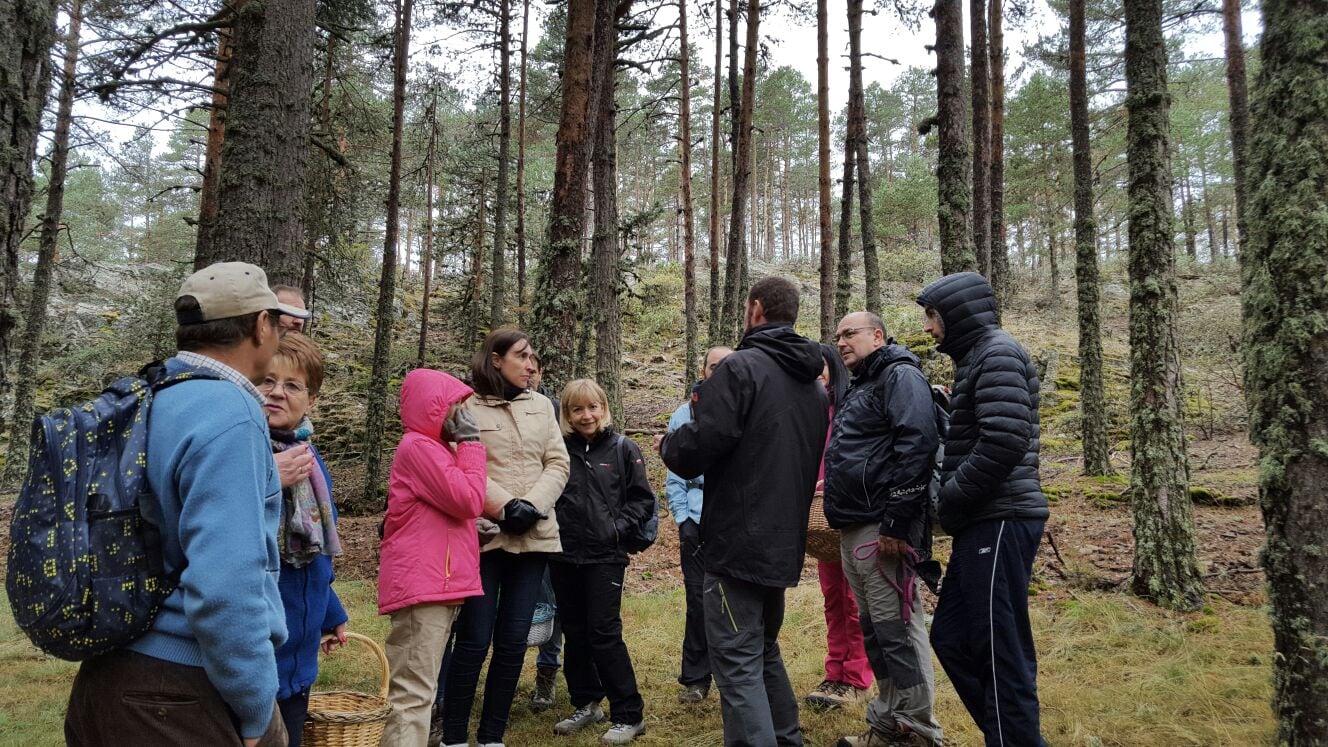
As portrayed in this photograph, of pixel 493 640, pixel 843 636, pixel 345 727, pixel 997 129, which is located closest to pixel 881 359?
pixel 843 636

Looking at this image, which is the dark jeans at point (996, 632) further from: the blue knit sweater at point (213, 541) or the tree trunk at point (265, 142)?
the tree trunk at point (265, 142)

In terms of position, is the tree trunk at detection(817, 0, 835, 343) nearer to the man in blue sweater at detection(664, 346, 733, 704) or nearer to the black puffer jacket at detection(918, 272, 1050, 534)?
the man in blue sweater at detection(664, 346, 733, 704)

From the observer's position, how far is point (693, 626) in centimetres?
471

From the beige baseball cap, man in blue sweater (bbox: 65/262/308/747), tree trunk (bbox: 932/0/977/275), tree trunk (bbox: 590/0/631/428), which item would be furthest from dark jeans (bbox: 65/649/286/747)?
tree trunk (bbox: 590/0/631/428)

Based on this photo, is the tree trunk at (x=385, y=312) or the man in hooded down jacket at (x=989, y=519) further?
the tree trunk at (x=385, y=312)

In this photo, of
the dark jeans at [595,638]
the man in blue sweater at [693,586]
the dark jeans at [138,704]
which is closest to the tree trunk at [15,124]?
the dark jeans at [138,704]

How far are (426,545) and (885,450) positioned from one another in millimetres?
2384

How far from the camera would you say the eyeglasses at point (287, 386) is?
2676 millimetres

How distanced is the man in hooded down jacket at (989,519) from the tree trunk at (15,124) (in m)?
4.27

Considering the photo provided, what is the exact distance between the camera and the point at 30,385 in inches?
501

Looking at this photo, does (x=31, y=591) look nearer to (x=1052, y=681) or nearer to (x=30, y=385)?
(x=1052, y=681)

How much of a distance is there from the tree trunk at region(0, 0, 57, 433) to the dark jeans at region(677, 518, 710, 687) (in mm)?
3685

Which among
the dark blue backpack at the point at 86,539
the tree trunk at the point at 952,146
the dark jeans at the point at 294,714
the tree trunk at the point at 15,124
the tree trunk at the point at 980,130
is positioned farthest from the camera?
the tree trunk at the point at 980,130

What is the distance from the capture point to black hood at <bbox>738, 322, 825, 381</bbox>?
3.33 meters
